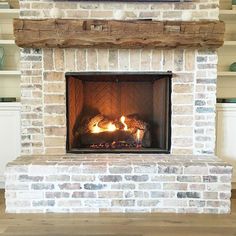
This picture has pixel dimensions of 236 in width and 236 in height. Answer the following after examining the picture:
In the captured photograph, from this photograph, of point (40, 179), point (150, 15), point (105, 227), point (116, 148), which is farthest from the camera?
point (116, 148)

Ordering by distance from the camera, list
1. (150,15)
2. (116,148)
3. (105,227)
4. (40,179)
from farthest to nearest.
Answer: (116,148) < (150,15) < (40,179) < (105,227)

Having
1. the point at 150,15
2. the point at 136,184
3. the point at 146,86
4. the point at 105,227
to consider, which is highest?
the point at 150,15

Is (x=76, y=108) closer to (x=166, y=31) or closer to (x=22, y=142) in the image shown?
(x=22, y=142)

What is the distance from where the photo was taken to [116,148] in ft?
9.34

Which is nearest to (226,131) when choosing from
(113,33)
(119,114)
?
(119,114)

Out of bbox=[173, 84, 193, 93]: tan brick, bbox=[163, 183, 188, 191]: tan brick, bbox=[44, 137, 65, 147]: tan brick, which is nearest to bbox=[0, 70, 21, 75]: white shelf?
bbox=[44, 137, 65, 147]: tan brick

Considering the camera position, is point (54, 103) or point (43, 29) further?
point (54, 103)

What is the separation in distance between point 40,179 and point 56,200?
0.20 meters

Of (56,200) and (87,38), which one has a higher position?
(87,38)

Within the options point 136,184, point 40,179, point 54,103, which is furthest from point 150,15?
point 40,179

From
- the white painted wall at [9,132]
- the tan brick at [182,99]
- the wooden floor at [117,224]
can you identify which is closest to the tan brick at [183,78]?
the tan brick at [182,99]

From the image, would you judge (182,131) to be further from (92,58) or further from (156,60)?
(92,58)

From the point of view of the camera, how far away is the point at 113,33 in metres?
2.56

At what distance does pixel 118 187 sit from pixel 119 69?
0.99 metres
